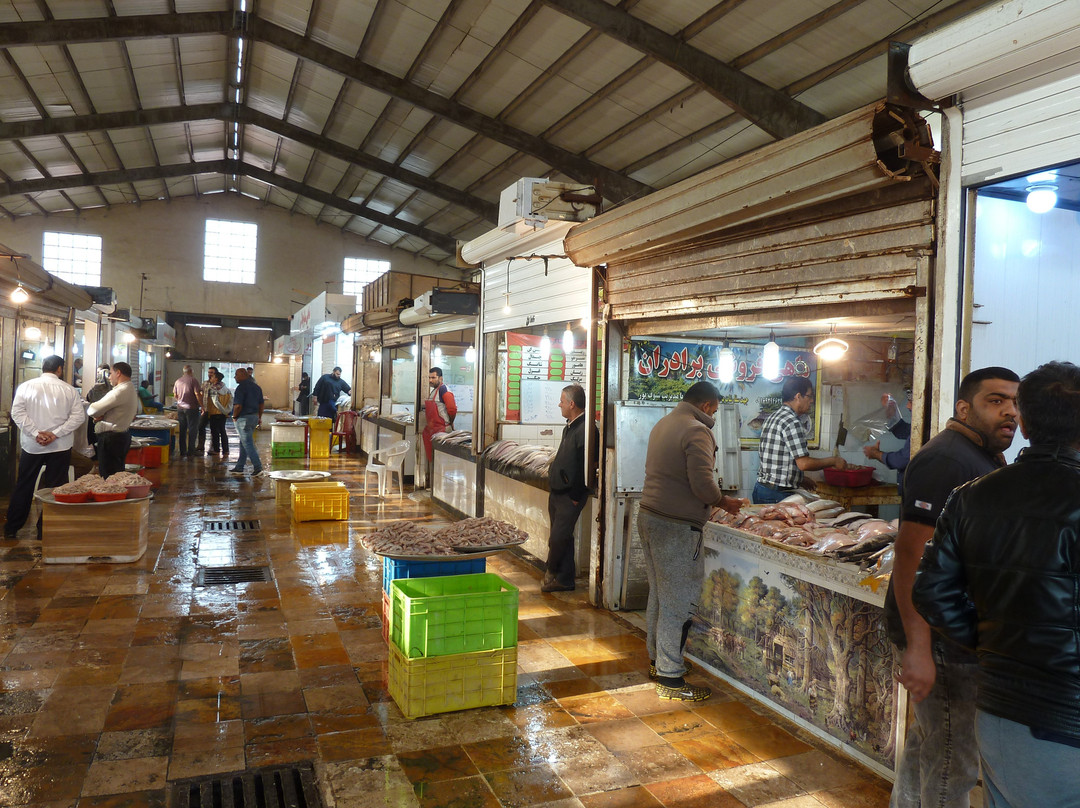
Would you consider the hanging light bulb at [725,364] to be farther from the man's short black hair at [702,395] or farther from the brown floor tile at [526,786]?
the brown floor tile at [526,786]

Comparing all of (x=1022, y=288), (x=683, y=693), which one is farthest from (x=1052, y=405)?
(x=683, y=693)

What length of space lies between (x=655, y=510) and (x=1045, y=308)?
2134mm

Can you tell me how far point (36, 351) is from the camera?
35.7ft

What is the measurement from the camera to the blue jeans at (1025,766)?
1773 millimetres

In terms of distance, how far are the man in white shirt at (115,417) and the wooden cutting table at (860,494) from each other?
300 inches

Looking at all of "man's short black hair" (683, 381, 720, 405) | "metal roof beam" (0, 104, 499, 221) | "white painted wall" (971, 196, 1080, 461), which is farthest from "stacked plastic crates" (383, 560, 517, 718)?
"metal roof beam" (0, 104, 499, 221)

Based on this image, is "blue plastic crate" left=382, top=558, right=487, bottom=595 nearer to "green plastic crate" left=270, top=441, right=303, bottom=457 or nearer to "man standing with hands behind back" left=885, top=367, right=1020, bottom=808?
"man standing with hands behind back" left=885, top=367, right=1020, bottom=808

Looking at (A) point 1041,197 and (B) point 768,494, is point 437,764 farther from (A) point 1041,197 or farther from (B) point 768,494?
(A) point 1041,197

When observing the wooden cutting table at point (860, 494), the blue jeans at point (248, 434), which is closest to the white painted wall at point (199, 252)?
the blue jeans at point (248, 434)

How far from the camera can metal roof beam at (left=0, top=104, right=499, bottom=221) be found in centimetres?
1718

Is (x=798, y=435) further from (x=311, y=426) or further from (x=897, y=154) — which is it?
(x=311, y=426)

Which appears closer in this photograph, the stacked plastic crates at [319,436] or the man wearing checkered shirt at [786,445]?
the man wearing checkered shirt at [786,445]

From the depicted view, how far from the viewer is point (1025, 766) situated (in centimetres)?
183

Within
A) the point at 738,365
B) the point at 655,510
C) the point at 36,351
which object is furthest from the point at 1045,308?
the point at 36,351
